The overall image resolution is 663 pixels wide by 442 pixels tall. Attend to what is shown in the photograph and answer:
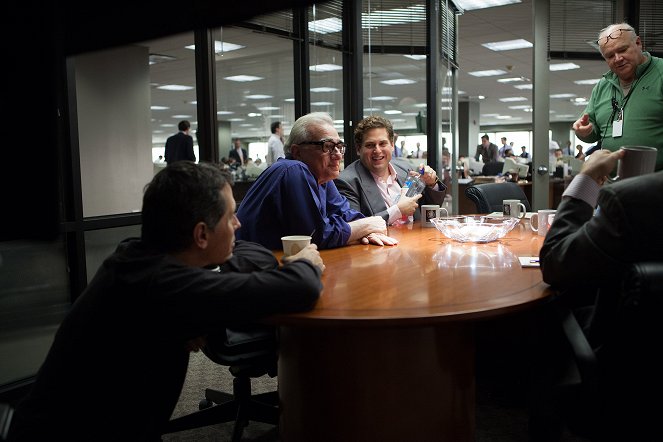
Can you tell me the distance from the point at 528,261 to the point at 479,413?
34.1 inches

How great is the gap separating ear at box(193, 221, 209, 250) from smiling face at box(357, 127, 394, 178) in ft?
6.55

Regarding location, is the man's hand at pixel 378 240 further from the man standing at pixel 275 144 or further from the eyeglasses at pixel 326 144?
the man standing at pixel 275 144

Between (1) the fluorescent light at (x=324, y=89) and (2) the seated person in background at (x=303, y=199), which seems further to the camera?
(1) the fluorescent light at (x=324, y=89)

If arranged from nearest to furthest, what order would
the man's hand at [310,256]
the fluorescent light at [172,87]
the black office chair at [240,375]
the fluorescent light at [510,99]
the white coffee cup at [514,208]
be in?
1. the man's hand at [310,256]
2. the black office chair at [240,375]
3. the white coffee cup at [514,208]
4. the fluorescent light at [172,87]
5. the fluorescent light at [510,99]

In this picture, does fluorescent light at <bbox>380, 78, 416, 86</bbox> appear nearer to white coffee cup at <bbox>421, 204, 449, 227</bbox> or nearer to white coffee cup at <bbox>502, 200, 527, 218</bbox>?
white coffee cup at <bbox>421, 204, 449, 227</bbox>

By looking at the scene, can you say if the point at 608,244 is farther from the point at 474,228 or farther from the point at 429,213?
the point at 429,213

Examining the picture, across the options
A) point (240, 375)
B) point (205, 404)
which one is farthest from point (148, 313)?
point (205, 404)

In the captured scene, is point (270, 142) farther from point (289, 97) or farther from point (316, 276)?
point (316, 276)

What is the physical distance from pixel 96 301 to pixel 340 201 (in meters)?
1.55

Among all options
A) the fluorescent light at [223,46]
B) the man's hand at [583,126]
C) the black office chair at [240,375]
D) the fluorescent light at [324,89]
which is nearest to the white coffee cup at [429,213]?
the man's hand at [583,126]

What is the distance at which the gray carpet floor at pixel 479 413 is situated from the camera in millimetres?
2275

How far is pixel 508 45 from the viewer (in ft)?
31.3

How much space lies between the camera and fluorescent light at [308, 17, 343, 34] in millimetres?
5168

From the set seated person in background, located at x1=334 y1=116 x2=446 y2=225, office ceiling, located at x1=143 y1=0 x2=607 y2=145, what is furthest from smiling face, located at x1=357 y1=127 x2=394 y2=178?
office ceiling, located at x1=143 y1=0 x2=607 y2=145
